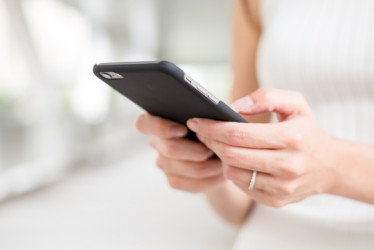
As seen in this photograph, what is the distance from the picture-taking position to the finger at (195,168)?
616 millimetres

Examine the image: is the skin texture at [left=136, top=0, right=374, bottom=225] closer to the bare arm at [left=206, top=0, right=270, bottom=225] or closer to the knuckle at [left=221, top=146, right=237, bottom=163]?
the knuckle at [left=221, top=146, right=237, bottom=163]

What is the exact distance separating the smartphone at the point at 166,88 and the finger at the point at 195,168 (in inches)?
3.8

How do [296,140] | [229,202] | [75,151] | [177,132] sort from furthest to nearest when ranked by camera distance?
[75,151], [229,202], [177,132], [296,140]

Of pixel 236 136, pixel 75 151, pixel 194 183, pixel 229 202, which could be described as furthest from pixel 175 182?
pixel 75 151

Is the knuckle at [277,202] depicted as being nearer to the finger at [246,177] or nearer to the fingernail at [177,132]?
the finger at [246,177]

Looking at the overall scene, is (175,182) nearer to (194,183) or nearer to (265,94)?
(194,183)

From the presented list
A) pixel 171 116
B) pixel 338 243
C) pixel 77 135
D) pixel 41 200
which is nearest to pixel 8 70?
pixel 41 200

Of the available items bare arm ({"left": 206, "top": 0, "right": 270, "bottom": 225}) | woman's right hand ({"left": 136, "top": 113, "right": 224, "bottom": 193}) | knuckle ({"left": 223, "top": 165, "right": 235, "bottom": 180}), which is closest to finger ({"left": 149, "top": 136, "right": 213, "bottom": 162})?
woman's right hand ({"left": 136, "top": 113, "right": 224, "bottom": 193})

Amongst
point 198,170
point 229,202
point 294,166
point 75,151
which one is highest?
point 294,166

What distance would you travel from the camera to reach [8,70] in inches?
89.1

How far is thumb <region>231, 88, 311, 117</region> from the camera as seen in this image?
18.6 inches

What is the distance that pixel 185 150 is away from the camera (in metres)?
0.60

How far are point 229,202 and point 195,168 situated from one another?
0.15 m

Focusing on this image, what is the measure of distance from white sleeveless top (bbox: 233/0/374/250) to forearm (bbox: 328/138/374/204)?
0.12m
